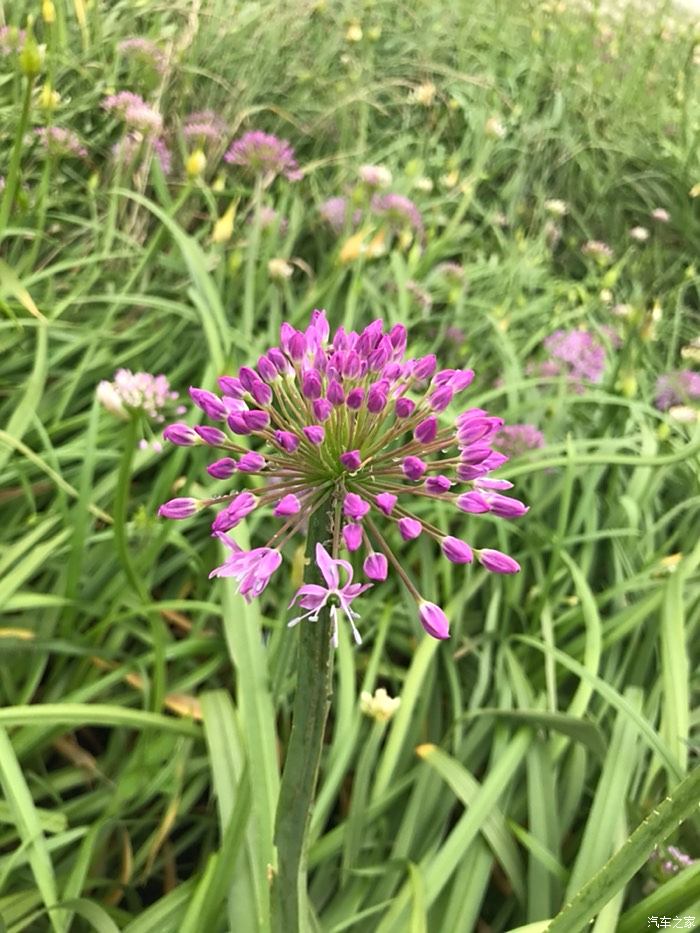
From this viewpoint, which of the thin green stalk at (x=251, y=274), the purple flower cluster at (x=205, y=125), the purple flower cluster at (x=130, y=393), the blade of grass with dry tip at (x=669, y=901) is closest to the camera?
the blade of grass with dry tip at (x=669, y=901)

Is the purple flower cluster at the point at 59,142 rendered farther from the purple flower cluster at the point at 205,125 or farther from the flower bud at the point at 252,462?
the flower bud at the point at 252,462

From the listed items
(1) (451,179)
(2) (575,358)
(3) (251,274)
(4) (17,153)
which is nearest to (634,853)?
(4) (17,153)

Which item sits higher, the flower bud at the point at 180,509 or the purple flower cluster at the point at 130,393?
the flower bud at the point at 180,509

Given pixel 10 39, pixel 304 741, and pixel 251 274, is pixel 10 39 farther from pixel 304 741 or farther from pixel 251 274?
pixel 304 741

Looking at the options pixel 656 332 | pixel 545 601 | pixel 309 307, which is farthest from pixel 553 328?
pixel 545 601

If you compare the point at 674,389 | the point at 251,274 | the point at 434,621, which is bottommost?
the point at 674,389

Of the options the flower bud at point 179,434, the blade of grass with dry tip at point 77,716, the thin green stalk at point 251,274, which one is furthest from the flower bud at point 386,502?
the thin green stalk at point 251,274

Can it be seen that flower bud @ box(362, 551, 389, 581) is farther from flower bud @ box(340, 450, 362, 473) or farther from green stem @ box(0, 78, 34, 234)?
green stem @ box(0, 78, 34, 234)
